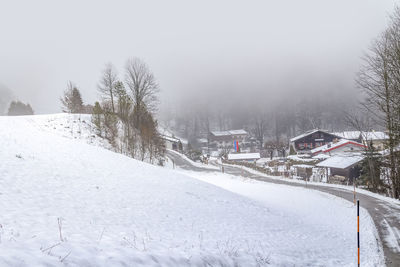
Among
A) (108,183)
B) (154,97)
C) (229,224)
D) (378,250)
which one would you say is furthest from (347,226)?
(154,97)

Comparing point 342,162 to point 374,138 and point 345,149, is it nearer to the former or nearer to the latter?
point 345,149

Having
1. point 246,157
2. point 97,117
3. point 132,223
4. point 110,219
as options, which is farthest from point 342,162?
point 246,157

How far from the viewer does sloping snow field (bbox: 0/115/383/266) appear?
429 centimetres

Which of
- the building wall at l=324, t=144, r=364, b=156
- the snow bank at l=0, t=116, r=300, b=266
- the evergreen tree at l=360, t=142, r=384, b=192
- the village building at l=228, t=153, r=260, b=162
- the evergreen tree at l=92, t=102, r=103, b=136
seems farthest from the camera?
the village building at l=228, t=153, r=260, b=162

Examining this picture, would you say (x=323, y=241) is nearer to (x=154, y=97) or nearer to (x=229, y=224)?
(x=229, y=224)

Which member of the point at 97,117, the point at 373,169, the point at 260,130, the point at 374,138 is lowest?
the point at 373,169

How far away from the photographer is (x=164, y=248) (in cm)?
497

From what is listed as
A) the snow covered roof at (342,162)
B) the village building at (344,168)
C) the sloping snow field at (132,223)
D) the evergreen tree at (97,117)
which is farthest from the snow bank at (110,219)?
the snow covered roof at (342,162)

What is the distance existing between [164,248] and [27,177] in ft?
17.8

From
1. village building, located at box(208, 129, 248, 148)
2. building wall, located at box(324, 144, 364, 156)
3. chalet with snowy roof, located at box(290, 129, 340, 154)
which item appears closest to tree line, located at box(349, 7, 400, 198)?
building wall, located at box(324, 144, 364, 156)

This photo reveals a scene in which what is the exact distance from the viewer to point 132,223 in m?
6.03

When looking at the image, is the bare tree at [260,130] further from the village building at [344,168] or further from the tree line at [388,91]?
the tree line at [388,91]

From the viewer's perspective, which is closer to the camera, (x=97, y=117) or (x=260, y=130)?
(x=97, y=117)

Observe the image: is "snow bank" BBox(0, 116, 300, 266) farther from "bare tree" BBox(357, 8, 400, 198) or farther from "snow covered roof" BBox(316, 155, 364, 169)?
"snow covered roof" BBox(316, 155, 364, 169)
